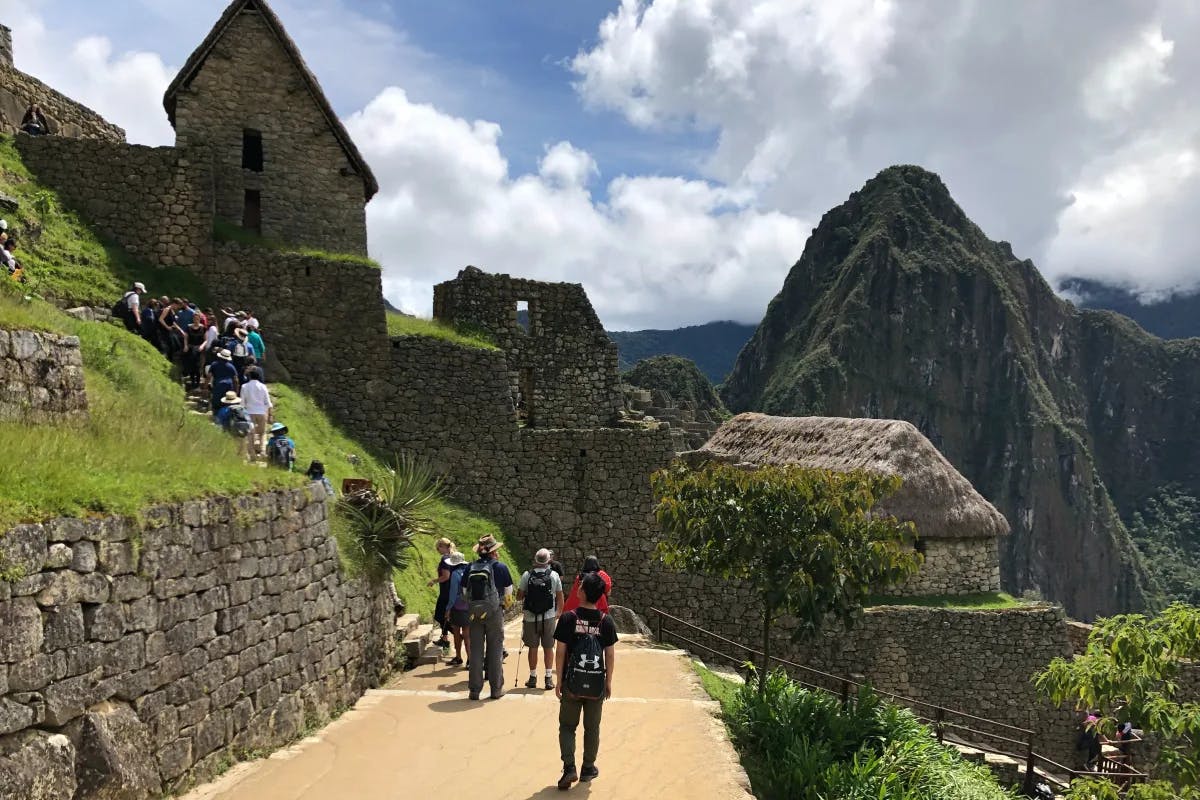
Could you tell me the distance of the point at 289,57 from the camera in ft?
56.7

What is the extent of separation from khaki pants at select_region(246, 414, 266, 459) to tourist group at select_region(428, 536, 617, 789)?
2.63 m

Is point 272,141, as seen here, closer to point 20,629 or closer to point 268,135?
point 268,135

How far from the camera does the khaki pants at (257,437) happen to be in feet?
32.6

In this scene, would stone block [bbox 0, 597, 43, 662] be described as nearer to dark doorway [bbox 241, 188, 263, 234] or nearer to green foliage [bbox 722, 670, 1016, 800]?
green foliage [bbox 722, 670, 1016, 800]

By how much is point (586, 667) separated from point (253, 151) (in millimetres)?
15314

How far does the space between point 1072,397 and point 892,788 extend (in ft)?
468

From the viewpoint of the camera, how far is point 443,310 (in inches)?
713

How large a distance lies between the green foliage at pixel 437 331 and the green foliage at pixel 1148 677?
482 inches

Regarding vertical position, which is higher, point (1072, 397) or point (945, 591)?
point (1072, 397)

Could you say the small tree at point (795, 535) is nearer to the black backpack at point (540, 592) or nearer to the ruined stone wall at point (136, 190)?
the black backpack at point (540, 592)

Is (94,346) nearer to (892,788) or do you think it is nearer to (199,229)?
(199,229)

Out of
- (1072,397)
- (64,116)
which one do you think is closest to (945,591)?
(64,116)

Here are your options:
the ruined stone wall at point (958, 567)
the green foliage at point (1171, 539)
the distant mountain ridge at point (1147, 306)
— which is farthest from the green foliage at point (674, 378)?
the distant mountain ridge at point (1147, 306)

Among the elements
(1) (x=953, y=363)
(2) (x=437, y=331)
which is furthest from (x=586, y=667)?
(1) (x=953, y=363)
